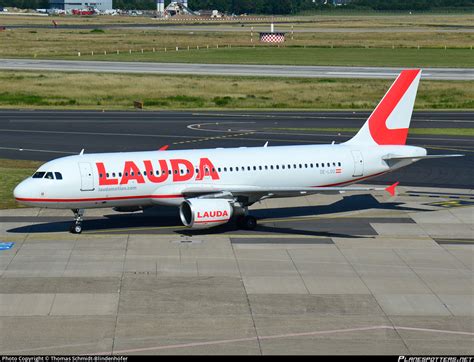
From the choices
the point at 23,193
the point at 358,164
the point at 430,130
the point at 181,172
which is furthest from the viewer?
the point at 430,130

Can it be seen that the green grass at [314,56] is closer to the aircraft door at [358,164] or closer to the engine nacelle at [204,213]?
the aircraft door at [358,164]

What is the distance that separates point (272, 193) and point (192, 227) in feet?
15.9

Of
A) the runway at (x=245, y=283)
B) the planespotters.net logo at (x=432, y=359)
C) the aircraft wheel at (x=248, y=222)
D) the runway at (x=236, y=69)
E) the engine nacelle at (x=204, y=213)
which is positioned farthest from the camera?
the runway at (x=236, y=69)

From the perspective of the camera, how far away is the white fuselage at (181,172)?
4438 centimetres

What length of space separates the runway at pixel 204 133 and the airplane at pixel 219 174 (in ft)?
32.8

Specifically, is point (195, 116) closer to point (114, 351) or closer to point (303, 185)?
point (303, 185)

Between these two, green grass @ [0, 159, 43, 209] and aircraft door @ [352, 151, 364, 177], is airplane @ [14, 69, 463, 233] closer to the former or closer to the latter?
aircraft door @ [352, 151, 364, 177]

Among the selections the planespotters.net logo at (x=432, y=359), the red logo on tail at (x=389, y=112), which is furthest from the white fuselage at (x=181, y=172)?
the planespotters.net logo at (x=432, y=359)

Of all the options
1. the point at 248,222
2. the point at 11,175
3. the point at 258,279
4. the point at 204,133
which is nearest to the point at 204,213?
the point at 248,222

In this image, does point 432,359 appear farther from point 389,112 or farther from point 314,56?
point 314,56

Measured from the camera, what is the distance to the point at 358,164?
51.0 metres

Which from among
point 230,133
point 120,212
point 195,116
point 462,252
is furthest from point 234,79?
point 462,252

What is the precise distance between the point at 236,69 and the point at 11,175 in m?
80.1

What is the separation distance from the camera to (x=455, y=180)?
2448 inches
